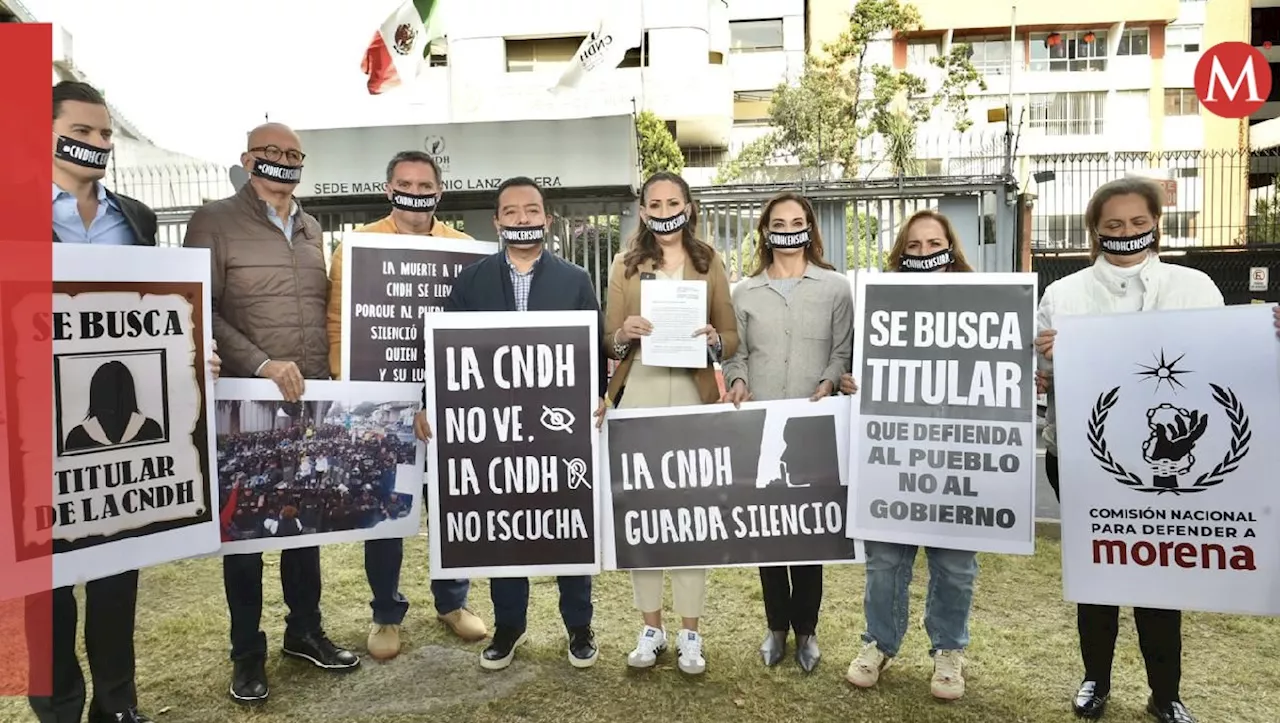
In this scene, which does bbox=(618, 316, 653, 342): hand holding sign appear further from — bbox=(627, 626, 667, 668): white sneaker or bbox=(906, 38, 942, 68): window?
bbox=(906, 38, 942, 68): window

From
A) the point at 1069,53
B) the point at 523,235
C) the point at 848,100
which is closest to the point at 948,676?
the point at 523,235

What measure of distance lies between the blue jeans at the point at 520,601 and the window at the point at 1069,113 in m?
38.9

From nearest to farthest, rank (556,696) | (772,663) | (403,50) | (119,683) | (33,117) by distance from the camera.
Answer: (33,117), (119,683), (556,696), (772,663), (403,50)

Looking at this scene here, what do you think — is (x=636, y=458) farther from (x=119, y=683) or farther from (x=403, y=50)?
(x=403, y=50)

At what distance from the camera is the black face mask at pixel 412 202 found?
414 centimetres

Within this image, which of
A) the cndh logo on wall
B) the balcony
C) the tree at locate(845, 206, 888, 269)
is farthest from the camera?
the balcony

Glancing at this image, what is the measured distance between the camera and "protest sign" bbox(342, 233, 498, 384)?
3932 mm

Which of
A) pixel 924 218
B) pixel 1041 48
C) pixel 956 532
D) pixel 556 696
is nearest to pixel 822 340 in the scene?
pixel 924 218

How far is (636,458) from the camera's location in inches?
149

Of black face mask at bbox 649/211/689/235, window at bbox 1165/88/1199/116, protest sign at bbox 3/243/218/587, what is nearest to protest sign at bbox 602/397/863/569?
black face mask at bbox 649/211/689/235

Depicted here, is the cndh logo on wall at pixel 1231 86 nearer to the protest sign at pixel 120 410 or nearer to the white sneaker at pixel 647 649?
the white sneaker at pixel 647 649

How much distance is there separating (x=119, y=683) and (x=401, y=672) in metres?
1.14

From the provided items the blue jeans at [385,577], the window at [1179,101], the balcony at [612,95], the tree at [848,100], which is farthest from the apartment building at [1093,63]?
the blue jeans at [385,577]

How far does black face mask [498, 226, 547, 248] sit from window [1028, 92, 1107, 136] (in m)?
38.7
